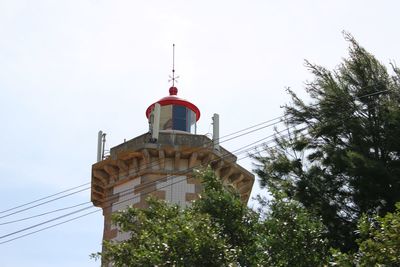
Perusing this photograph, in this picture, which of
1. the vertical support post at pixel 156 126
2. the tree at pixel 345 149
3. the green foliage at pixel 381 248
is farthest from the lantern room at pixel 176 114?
the green foliage at pixel 381 248

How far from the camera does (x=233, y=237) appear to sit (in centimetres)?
1137

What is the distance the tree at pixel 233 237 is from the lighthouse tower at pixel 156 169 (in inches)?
278

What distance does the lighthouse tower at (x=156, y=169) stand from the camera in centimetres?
1928

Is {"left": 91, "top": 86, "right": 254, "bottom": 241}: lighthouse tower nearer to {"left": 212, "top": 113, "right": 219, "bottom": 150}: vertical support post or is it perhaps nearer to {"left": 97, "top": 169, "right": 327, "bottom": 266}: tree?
{"left": 212, "top": 113, "right": 219, "bottom": 150}: vertical support post

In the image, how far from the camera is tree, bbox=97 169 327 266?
10.3 metres

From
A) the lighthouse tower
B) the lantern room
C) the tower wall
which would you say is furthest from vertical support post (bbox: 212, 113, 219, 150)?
the lantern room

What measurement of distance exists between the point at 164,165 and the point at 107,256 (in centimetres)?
642

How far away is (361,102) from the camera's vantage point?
42.4 ft

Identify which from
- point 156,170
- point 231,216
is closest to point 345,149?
point 231,216

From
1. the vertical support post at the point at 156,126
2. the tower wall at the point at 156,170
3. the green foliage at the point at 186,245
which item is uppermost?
the vertical support post at the point at 156,126

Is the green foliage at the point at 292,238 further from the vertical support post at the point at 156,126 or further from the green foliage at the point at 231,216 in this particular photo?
the vertical support post at the point at 156,126

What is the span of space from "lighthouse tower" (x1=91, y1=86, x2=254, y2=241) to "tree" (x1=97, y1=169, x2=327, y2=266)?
706 cm

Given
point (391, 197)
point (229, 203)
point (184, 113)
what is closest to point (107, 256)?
point (229, 203)

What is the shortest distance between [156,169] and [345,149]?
26.9 ft
